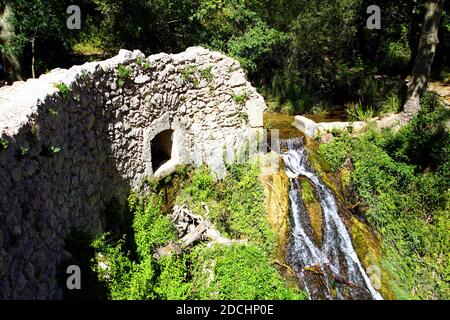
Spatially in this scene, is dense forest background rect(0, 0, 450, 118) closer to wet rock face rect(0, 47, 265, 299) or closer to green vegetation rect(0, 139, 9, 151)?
wet rock face rect(0, 47, 265, 299)

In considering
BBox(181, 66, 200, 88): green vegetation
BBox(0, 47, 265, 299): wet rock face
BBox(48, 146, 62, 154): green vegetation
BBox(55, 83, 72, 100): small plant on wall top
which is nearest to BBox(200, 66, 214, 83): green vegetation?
BBox(0, 47, 265, 299): wet rock face

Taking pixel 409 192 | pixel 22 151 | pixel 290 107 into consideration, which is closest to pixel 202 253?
pixel 22 151

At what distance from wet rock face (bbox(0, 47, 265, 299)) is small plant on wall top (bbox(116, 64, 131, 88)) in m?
0.02

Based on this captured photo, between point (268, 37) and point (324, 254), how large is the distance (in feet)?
21.7

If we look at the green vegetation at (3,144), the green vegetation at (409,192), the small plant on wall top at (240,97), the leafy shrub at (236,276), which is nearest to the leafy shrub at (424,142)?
the green vegetation at (409,192)

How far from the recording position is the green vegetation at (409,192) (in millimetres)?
8547

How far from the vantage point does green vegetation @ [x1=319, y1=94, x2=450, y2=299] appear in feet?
28.0

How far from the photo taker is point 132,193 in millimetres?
7523

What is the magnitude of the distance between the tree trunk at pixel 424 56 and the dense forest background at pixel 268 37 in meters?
0.89

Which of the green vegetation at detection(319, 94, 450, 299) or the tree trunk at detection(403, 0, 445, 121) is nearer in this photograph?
the green vegetation at detection(319, 94, 450, 299)

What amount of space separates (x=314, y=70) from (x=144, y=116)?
823cm

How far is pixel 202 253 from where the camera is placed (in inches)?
297

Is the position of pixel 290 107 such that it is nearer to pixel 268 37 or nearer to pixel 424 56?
pixel 268 37

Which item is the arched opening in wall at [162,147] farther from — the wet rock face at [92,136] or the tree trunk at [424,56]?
the tree trunk at [424,56]
